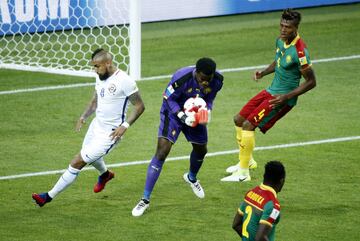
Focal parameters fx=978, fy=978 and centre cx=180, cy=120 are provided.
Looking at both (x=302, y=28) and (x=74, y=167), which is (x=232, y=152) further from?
(x=302, y=28)

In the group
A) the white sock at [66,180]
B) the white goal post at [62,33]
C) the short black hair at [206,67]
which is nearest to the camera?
the short black hair at [206,67]

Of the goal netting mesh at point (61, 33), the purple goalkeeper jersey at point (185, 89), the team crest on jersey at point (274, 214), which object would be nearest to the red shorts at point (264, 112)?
the purple goalkeeper jersey at point (185, 89)

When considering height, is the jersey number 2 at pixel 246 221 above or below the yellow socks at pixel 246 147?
Answer: above

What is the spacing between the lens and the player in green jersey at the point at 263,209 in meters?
8.92

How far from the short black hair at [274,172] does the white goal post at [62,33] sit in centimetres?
970

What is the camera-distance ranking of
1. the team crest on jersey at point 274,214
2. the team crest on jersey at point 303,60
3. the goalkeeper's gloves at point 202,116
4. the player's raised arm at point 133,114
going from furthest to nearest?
1. the team crest on jersey at point 303,60
2. the player's raised arm at point 133,114
3. the goalkeeper's gloves at point 202,116
4. the team crest on jersey at point 274,214

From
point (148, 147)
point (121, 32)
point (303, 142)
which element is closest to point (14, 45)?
point (121, 32)

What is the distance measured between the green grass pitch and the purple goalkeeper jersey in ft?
4.37

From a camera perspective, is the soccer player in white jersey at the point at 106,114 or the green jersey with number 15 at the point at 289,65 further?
the green jersey with number 15 at the point at 289,65

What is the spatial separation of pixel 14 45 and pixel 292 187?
360 inches

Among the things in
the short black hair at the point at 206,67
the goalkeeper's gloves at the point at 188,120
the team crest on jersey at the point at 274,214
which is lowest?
the goalkeeper's gloves at the point at 188,120

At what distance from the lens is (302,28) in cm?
2236

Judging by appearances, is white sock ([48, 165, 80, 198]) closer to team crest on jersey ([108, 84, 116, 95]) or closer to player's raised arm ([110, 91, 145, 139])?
player's raised arm ([110, 91, 145, 139])

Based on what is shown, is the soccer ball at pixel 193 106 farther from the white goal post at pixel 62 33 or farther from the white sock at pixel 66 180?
the white goal post at pixel 62 33
